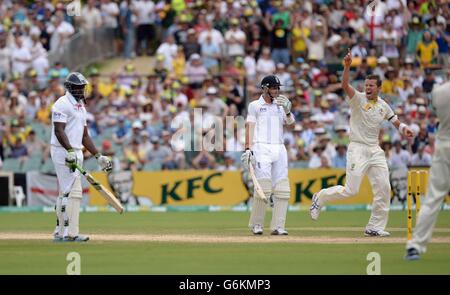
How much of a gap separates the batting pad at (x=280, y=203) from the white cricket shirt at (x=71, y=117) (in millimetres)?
3090

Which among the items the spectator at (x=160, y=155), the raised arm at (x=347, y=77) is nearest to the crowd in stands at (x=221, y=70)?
the spectator at (x=160, y=155)

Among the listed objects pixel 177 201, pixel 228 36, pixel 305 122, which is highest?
pixel 228 36

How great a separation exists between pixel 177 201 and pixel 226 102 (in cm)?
326

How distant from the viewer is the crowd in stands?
2825cm

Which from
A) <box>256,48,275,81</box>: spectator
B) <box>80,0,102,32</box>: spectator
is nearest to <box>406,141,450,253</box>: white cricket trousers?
<box>256,48,275,81</box>: spectator

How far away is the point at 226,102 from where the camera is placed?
29547 millimetres

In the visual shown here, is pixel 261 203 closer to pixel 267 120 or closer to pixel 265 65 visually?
pixel 267 120

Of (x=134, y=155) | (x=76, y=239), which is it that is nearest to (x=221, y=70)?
(x=134, y=155)

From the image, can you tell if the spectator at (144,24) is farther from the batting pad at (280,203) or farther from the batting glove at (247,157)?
the batting pad at (280,203)

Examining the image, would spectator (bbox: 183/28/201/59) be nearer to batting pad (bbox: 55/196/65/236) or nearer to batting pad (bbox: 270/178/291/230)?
batting pad (bbox: 270/178/291/230)
